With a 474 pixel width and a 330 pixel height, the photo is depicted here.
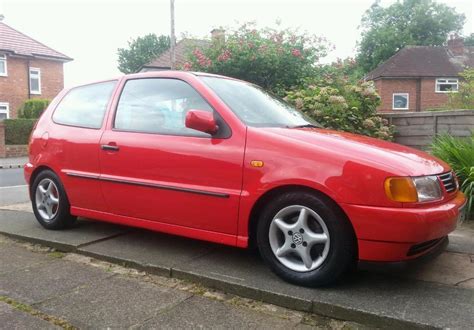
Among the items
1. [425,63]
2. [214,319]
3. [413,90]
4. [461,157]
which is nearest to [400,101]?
[413,90]

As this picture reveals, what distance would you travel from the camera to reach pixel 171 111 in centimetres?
398

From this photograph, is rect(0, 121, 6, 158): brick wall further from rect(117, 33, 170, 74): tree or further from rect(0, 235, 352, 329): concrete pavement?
rect(117, 33, 170, 74): tree

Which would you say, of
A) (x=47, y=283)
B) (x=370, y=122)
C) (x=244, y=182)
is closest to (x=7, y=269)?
(x=47, y=283)

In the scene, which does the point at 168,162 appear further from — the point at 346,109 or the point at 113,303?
the point at 346,109

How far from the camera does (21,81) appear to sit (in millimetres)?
28453

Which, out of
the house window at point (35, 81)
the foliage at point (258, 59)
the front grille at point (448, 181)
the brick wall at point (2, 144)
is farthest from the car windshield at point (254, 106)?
the house window at point (35, 81)

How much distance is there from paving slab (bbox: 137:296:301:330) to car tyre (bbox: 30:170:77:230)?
225 cm

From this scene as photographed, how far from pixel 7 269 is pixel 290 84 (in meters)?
6.78

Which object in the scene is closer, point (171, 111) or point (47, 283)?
point (47, 283)

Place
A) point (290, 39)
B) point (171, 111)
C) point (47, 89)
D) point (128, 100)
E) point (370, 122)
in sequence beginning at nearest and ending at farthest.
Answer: point (171, 111), point (128, 100), point (370, 122), point (290, 39), point (47, 89)

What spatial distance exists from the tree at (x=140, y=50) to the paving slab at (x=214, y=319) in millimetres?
53623

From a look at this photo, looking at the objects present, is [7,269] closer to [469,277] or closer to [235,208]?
[235,208]

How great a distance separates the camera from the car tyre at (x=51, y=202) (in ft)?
15.4

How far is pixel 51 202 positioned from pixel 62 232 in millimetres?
341
